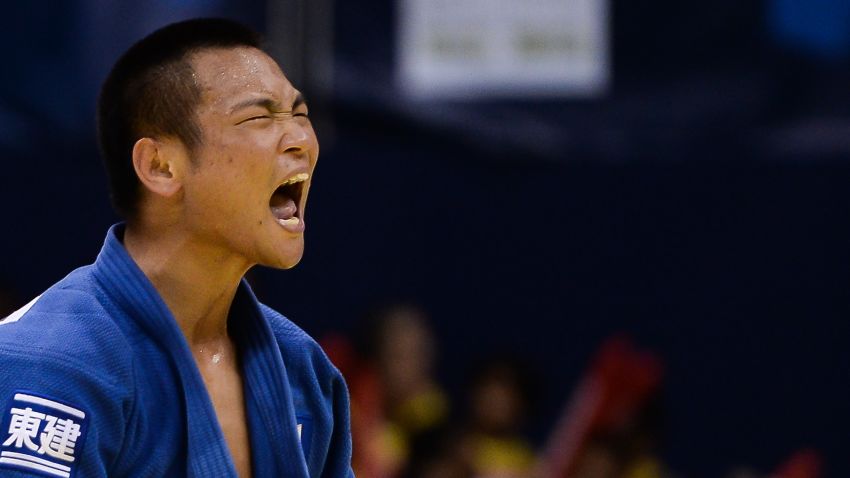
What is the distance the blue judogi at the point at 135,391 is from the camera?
265 cm

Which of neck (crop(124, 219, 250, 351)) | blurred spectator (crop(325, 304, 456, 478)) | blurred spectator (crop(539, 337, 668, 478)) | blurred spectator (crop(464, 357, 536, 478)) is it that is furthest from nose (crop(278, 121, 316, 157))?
blurred spectator (crop(539, 337, 668, 478))

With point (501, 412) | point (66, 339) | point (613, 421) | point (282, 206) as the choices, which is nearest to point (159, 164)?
point (282, 206)

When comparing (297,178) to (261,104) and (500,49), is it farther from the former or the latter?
(500,49)

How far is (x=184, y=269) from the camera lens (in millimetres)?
2955

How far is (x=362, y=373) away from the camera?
6.65m

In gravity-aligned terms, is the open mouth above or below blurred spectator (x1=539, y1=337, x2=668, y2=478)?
above

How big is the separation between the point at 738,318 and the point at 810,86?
1.07m

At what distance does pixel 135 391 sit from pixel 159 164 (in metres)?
0.43

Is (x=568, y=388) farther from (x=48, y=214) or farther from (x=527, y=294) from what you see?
(x=48, y=214)

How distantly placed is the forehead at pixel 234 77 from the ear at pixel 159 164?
4.2 inches

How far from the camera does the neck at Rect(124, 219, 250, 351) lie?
9.67 ft

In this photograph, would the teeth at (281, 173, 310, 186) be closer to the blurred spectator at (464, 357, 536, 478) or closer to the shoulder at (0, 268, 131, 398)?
the shoulder at (0, 268, 131, 398)

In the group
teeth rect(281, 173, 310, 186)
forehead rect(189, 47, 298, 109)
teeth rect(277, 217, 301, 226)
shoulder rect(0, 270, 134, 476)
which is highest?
forehead rect(189, 47, 298, 109)

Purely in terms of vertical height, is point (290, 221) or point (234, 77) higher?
point (234, 77)
